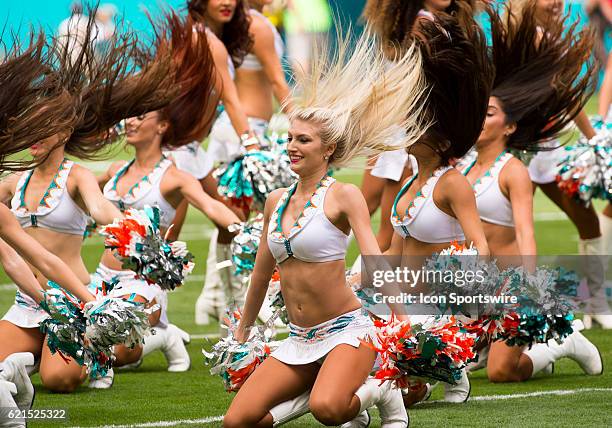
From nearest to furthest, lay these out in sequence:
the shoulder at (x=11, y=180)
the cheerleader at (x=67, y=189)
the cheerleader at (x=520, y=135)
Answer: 1. the cheerleader at (x=67, y=189)
2. the cheerleader at (x=520, y=135)
3. the shoulder at (x=11, y=180)

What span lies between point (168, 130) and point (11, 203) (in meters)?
1.19

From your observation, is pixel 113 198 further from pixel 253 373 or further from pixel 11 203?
pixel 253 373

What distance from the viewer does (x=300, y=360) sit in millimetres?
4520

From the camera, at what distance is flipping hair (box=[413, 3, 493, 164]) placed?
17.3 ft

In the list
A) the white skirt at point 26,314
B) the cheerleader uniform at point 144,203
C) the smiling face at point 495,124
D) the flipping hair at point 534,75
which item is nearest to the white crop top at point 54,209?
the white skirt at point 26,314

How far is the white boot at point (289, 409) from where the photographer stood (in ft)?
14.7

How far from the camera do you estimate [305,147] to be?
4602mm

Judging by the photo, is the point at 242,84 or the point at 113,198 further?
the point at 242,84

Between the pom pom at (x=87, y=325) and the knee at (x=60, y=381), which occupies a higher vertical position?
the pom pom at (x=87, y=325)

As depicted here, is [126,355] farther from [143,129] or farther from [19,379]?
[19,379]

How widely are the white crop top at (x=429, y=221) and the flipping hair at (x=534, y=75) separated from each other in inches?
38.8

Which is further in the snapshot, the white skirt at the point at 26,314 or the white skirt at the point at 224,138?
the white skirt at the point at 224,138

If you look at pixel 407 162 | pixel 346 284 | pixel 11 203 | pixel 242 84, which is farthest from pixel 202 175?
pixel 346 284

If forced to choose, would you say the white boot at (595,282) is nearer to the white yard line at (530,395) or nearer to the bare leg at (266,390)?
the white yard line at (530,395)
